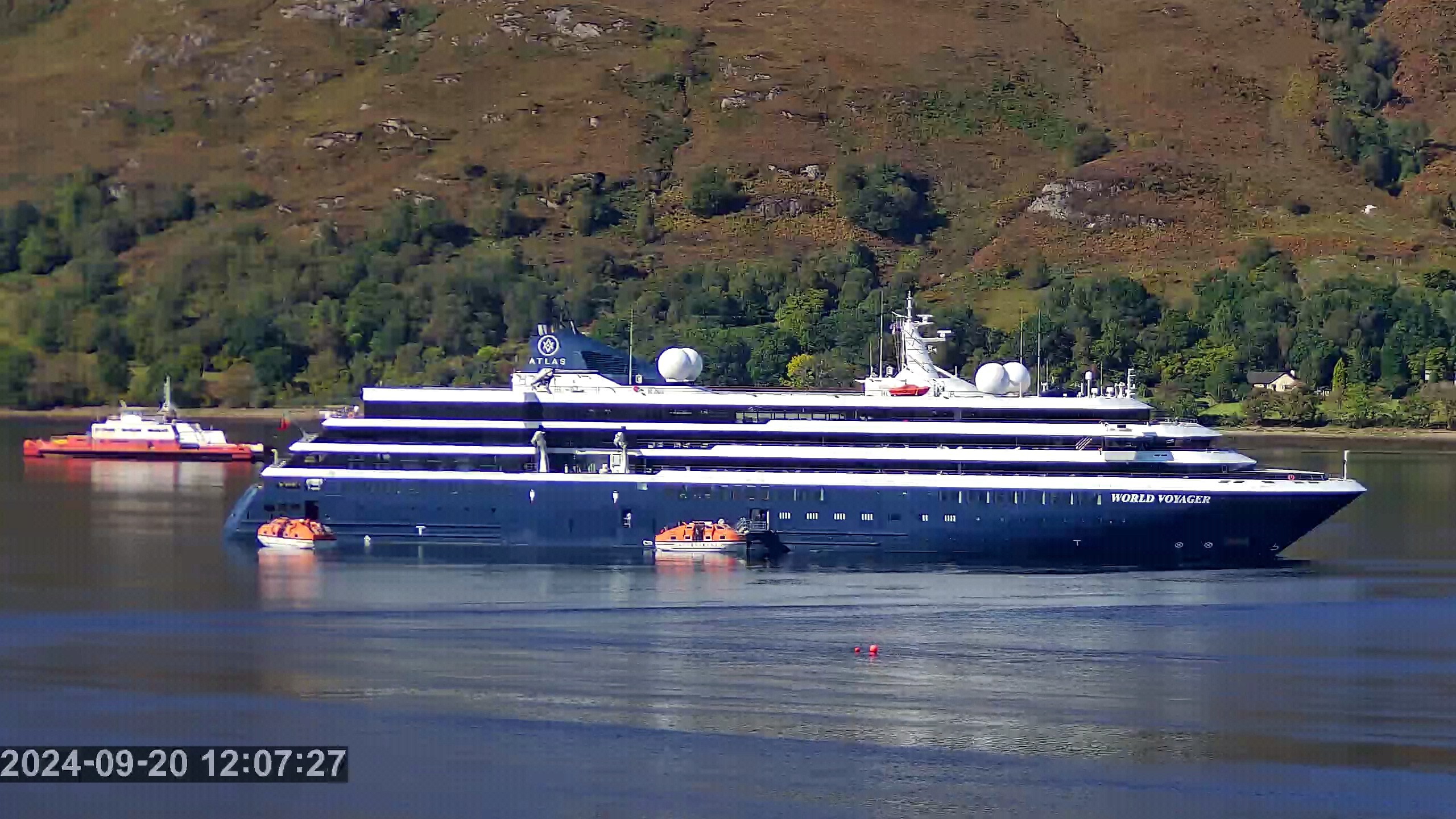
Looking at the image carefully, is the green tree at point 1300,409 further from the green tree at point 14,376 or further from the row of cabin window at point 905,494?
the green tree at point 14,376

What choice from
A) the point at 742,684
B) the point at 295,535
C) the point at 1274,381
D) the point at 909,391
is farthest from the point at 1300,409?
the point at 742,684

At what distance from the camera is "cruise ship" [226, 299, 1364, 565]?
72188 millimetres

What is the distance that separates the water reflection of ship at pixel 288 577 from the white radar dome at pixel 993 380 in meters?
22.1

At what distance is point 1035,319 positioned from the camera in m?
169

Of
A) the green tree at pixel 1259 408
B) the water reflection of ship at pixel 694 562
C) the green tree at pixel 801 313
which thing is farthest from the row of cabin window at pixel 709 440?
the green tree at pixel 801 313

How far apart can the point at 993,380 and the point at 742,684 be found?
24194 mm

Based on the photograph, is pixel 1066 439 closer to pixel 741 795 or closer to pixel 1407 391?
pixel 741 795

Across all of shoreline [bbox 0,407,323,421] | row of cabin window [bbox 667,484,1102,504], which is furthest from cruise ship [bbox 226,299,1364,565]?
shoreline [bbox 0,407,323,421]

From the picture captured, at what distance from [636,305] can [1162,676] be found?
131 meters

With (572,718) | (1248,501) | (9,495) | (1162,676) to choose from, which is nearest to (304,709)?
(572,718)

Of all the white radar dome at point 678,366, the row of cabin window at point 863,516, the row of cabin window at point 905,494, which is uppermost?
the white radar dome at point 678,366

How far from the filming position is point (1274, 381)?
164000 mm

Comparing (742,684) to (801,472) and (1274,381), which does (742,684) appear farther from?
(1274,381)

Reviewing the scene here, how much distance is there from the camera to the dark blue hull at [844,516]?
236 ft
